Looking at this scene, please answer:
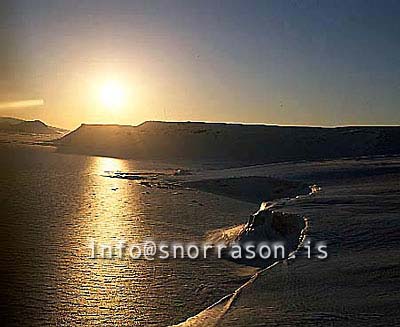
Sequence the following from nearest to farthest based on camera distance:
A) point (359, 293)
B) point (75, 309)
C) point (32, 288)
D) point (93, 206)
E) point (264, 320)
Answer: point (264, 320)
point (359, 293)
point (75, 309)
point (32, 288)
point (93, 206)

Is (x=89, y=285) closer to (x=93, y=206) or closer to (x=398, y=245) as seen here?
(x=398, y=245)

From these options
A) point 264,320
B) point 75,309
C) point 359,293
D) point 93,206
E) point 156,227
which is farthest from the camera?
point 93,206

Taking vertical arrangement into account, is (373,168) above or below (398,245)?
above

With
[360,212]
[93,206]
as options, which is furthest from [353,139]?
[360,212]

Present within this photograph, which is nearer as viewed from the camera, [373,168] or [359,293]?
[359,293]

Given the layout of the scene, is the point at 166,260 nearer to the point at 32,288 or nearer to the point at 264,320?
the point at 32,288

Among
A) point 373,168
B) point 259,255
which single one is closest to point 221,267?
point 259,255

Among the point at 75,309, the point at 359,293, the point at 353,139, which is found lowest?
the point at 75,309
